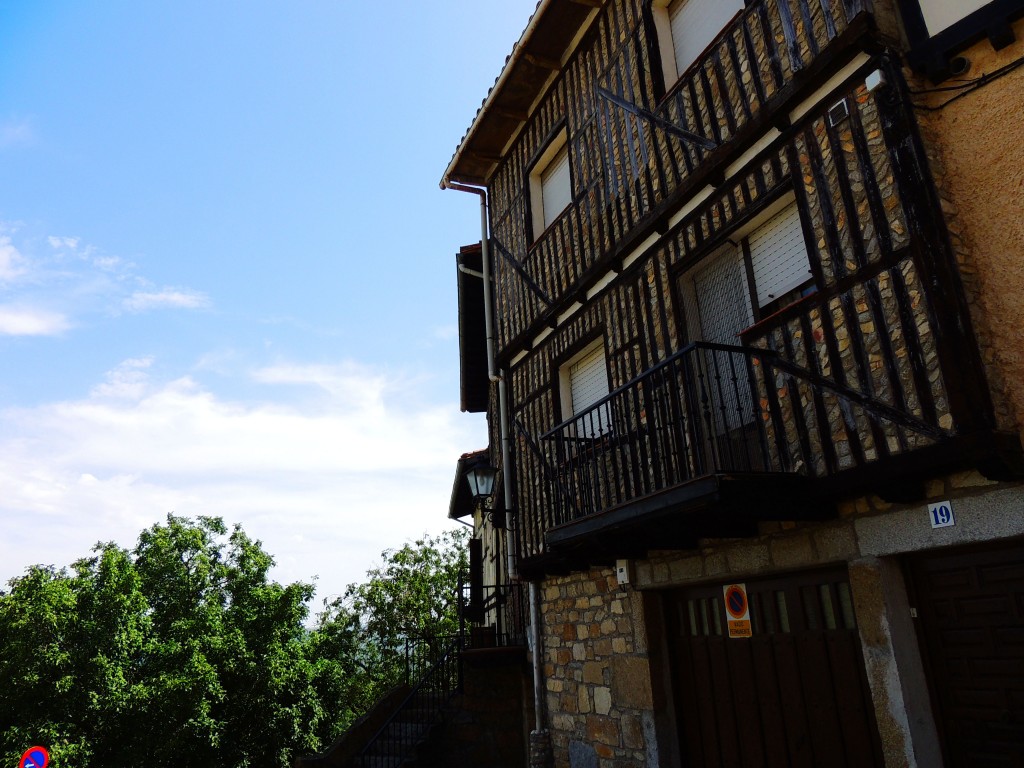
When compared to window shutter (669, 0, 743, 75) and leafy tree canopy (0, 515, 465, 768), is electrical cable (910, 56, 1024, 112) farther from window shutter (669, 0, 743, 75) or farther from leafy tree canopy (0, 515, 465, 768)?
leafy tree canopy (0, 515, 465, 768)

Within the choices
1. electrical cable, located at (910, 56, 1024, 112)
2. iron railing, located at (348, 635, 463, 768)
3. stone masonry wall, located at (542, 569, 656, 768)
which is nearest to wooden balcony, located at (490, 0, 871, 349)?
electrical cable, located at (910, 56, 1024, 112)

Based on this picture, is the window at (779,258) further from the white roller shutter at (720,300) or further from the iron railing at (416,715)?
the iron railing at (416,715)

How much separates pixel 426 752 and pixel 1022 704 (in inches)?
278

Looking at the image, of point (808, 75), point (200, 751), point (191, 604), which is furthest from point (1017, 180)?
point (191, 604)

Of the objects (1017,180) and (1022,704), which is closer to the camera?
(1022,704)

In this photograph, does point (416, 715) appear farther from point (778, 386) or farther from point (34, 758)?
point (778, 386)

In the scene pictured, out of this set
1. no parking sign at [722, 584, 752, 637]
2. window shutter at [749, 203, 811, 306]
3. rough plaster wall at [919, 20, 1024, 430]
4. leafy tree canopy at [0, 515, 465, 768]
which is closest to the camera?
rough plaster wall at [919, 20, 1024, 430]

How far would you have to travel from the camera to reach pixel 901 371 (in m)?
4.09

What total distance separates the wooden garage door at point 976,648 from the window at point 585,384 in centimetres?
363

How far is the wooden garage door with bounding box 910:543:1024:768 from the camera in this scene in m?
3.70

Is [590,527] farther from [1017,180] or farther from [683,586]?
[1017,180]

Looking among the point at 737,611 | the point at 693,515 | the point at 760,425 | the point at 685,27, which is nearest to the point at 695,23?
the point at 685,27

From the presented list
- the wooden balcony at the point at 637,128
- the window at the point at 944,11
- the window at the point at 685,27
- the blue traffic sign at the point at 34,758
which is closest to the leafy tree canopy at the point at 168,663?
the blue traffic sign at the point at 34,758

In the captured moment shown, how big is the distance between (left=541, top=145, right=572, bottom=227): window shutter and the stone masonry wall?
4334 millimetres
